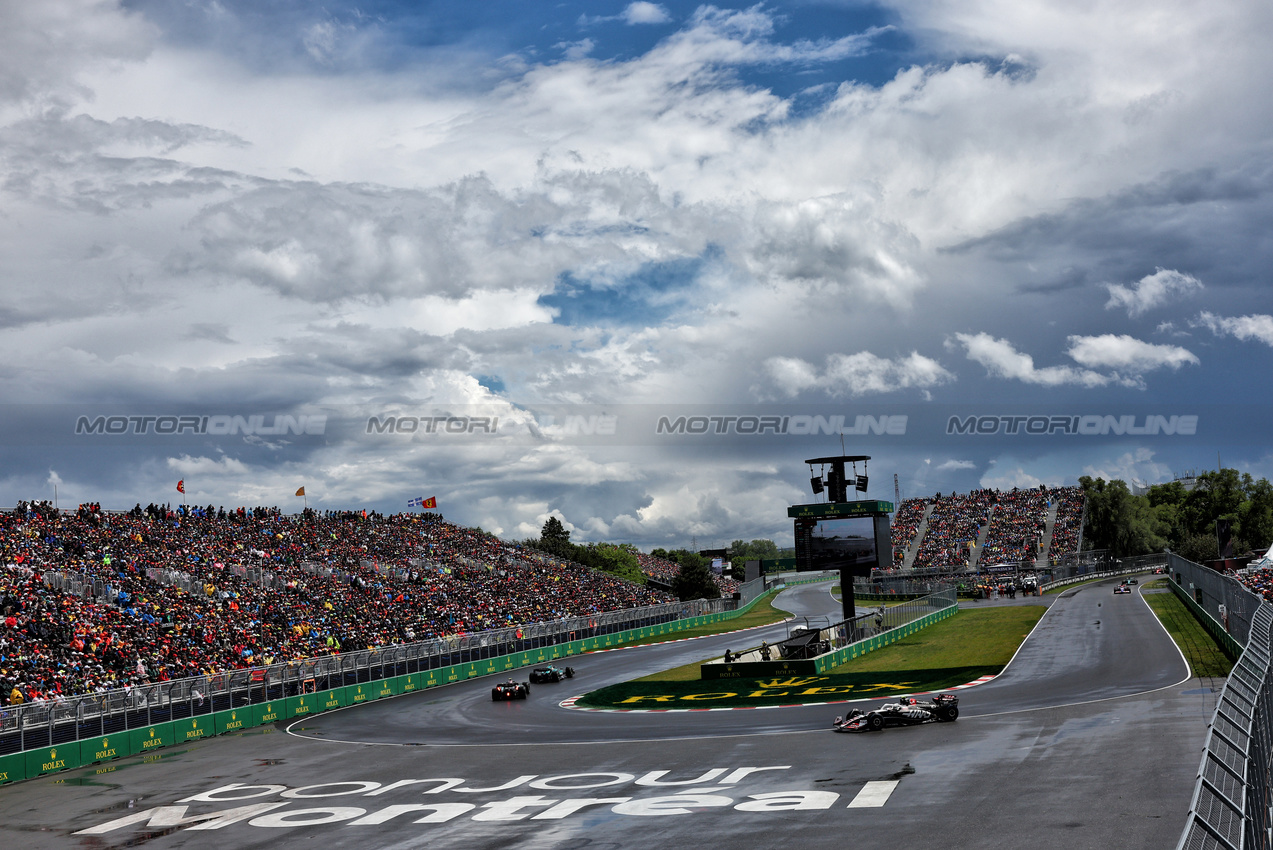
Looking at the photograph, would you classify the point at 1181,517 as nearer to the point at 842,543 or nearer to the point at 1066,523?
the point at 1066,523

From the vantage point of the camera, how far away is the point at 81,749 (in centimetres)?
3033

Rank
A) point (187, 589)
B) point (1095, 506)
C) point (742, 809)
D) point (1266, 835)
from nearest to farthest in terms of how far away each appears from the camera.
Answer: point (1266, 835) → point (742, 809) → point (187, 589) → point (1095, 506)

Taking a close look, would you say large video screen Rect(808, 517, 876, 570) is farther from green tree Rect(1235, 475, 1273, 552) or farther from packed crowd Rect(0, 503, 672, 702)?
green tree Rect(1235, 475, 1273, 552)

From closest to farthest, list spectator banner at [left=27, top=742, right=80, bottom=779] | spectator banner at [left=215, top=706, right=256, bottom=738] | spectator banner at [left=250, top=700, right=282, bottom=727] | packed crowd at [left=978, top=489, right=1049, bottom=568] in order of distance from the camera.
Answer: spectator banner at [left=27, top=742, right=80, bottom=779]
spectator banner at [left=215, top=706, right=256, bottom=738]
spectator banner at [left=250, top=700, right=282, bottom=727]
packed crowd at [left=978, top=489, right=1049, bottom=568]

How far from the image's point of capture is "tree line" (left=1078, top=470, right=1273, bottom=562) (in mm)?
118750

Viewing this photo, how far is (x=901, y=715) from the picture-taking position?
93.1 feet

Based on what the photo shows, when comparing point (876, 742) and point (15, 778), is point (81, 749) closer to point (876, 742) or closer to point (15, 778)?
point (15, 778)

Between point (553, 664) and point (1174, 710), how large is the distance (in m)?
37.2

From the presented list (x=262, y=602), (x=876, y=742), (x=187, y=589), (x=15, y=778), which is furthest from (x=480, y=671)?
(x=876, y=742)

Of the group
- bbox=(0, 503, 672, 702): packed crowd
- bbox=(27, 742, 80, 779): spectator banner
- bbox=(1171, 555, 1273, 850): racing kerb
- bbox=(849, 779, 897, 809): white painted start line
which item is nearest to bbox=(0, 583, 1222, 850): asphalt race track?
bbox=(849, 779, 897, 809): white painted start line

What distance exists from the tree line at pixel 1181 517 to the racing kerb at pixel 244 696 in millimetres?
77670

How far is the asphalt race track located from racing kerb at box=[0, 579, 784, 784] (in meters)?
0.89

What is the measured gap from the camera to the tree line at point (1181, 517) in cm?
11875

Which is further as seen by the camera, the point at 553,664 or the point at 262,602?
the point at 553,664
